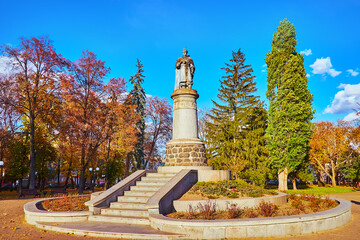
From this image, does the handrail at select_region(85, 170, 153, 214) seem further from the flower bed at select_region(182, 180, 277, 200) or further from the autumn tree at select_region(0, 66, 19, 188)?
the autumn tree at select_region(0, 66, 19, 188)

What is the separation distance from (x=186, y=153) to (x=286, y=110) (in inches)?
656

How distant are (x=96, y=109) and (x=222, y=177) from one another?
1566 centimetres

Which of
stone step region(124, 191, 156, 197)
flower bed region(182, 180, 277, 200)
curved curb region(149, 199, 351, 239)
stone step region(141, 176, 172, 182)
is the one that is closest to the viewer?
curved curb region(149, 199, 351, 239)

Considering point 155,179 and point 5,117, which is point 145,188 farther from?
point 5,117

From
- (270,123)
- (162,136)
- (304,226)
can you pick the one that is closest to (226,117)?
(270,123)

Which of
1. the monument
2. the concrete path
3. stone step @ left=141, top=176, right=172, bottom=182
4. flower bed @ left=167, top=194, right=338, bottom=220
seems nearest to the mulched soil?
the concrete path

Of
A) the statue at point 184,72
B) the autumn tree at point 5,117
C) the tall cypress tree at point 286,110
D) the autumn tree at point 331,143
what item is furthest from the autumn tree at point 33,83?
the autumn tree at point 331,143

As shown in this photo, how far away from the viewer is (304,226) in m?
6.83

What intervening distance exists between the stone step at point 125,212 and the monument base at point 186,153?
484cm

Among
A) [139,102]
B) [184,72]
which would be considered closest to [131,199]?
[184,72]

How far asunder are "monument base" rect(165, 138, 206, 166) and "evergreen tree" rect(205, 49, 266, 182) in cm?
1303

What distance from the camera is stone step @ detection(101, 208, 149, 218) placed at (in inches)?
333

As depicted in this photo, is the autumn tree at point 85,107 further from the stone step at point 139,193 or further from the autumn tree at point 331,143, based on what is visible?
the autumn tree at point 331,143

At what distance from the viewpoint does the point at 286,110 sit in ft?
82.7
